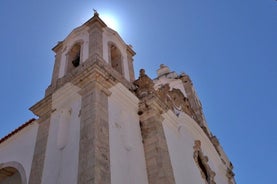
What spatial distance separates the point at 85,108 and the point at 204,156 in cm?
480

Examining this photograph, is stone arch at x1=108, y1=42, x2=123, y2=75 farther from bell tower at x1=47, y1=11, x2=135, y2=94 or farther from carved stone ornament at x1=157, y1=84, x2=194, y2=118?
carved stone ornament at x1=157, y1=84, x2=194, y2=118

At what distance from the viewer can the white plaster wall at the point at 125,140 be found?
5.88 meters

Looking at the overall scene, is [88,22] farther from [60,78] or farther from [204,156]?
[204,156]

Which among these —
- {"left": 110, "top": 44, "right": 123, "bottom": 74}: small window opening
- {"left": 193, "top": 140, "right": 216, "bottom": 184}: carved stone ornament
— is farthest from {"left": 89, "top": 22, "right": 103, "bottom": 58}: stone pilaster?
{"left": 193, "top": 140, "right": 216, "bottom": 184}: carved stone ornament

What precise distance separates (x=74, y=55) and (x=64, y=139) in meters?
4.16

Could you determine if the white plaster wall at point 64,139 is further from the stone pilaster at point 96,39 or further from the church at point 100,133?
the stone pilaster at point 96,39

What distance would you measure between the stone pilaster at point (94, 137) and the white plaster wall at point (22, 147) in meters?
1.79

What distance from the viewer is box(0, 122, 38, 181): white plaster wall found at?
23.3 feet

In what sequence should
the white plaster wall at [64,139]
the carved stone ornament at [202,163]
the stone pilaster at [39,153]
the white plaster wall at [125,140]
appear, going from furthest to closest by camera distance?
1. the carved stone ornament at [202,163]
2. the stone pilaster at [39,153]
3. the white plaster wall at [125,140]
4. the white plaster wall at [64,139]

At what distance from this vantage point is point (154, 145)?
6965mm

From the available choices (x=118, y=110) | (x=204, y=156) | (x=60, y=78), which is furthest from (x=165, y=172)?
(x=60, y=78)

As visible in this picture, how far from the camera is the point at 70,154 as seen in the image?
19.4ft

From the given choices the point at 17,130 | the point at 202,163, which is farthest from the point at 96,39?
the point at 202,163

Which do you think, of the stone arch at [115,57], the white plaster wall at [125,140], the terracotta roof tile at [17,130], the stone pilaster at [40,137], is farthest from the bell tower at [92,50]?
the white plaster wall at [125,140]
